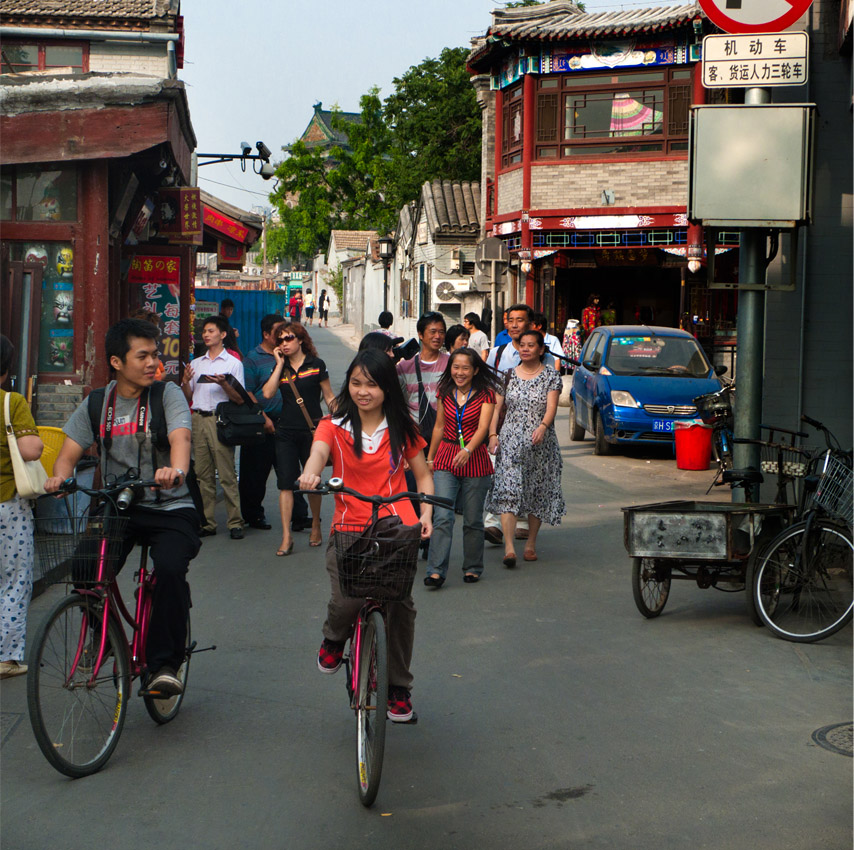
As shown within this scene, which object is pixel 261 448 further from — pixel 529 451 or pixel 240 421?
pixel 529 451

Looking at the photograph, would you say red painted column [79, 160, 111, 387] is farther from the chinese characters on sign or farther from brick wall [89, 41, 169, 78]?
brick wall [89, 41, 169, 78]

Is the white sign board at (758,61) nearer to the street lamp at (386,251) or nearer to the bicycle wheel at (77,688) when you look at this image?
the bicycle wheel at (77,688)

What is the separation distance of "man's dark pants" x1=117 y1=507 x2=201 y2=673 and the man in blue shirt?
4.73 metres

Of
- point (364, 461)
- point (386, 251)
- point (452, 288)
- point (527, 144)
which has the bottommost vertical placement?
point (364, 461)

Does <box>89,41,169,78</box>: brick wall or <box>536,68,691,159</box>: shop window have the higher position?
<box>89,41,169,78</box>: brick wall

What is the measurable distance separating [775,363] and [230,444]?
469cm

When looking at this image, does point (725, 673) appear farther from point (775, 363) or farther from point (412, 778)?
point (775, 363)

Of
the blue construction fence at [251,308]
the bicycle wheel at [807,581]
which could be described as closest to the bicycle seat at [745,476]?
the bicycle wheel at [807,581]

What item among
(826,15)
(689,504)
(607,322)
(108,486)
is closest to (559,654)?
(689,504)

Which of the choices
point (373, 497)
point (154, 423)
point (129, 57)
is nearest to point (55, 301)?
point (154, 423)

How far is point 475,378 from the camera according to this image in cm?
827

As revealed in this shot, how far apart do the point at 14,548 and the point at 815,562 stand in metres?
4.47

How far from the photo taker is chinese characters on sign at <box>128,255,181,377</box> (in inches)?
636

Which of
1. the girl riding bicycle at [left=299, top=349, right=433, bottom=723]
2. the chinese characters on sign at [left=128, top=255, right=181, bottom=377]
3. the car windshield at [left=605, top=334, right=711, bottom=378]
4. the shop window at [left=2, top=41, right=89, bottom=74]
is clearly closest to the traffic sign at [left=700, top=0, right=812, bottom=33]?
the girl riding bicycle at [left=299, top=349, right=433, bottom=723]
